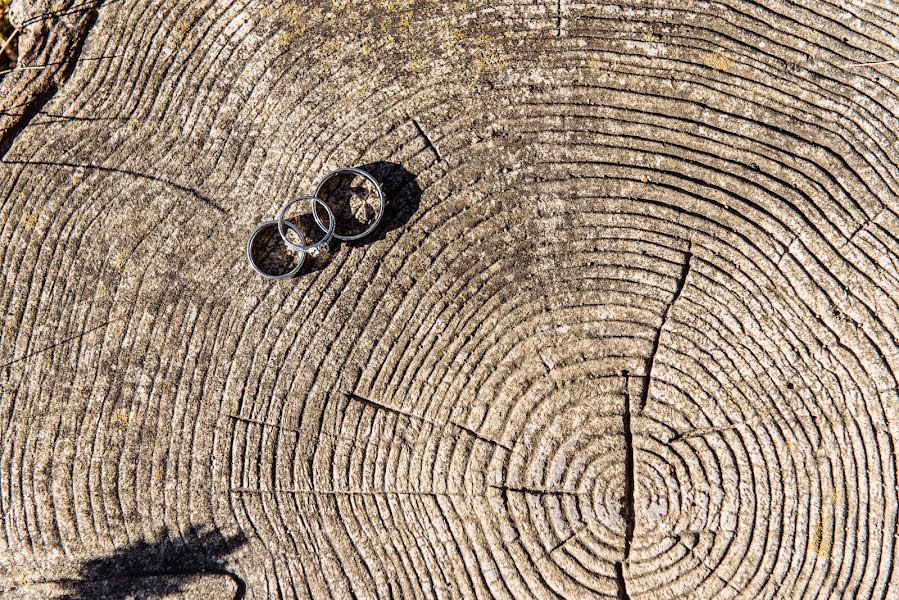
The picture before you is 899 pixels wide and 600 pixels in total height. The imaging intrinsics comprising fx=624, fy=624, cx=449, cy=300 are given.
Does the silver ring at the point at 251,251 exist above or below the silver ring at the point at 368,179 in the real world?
below

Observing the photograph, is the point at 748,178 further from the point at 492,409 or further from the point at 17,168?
the point at 17,168

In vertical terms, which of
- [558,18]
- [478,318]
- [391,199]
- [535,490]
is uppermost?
[558,18]

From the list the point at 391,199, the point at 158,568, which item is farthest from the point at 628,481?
the point at 158,568

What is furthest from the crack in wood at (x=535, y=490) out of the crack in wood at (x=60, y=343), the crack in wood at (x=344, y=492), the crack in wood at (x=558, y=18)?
the crack in wood at (x=558, y=18)

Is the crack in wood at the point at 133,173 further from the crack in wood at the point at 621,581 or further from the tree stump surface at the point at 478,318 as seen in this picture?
the crack in wood at the point at 621,581

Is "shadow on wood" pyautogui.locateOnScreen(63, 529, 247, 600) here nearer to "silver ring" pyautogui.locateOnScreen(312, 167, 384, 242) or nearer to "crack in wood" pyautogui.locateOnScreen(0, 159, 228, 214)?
"silver ring" pyautogui.locateOnScreen(312, 167, 384, 242)

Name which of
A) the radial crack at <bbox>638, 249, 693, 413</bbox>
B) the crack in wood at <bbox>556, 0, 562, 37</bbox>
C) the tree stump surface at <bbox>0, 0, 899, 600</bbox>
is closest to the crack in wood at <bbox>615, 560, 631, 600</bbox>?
the tree stump surface at <bbox>0, 0, 899, 600</bbox>

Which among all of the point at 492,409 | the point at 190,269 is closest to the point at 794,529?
the point at 492,409

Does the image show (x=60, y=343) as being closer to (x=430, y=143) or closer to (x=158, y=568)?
(x=158, y=568)
